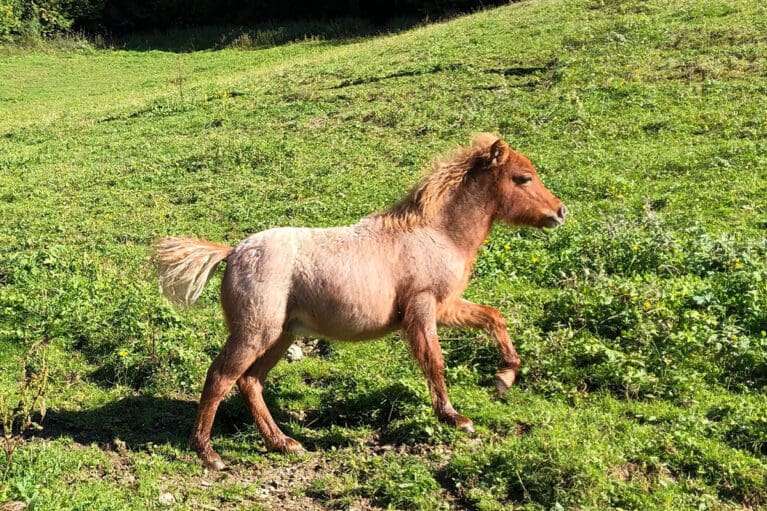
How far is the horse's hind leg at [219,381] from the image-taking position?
20.4 ft

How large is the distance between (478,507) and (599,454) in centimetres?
98

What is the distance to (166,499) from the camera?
5.74 metres

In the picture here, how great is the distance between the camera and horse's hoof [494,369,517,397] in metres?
6.76

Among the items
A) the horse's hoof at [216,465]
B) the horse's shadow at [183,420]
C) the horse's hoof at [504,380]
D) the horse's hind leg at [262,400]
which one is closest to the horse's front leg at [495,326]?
the horse's hoof at [504,380]

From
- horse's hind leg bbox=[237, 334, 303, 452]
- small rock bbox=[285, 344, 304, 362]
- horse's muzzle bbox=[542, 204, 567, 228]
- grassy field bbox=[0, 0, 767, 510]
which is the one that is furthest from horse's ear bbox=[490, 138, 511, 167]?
small rock bbox=[285, 344, 304, 362]

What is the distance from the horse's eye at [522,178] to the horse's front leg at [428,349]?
4.58 feet

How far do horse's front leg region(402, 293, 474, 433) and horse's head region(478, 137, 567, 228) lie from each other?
120 centimetres

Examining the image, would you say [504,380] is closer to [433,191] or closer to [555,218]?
[555,218]

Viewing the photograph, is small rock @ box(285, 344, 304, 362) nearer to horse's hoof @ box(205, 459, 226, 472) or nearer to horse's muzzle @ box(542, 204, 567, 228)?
horse's hoof @ box(205, 459, 226, 472)

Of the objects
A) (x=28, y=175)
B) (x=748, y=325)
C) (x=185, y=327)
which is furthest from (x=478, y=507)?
(x=28, y=175)

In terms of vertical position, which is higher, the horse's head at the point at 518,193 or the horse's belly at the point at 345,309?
the horse's head at the point at 518,193

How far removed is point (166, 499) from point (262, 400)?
1154mm

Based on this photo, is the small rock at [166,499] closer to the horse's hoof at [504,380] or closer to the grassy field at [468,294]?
the grassy field at [468,294]

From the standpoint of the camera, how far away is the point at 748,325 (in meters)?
7.11
